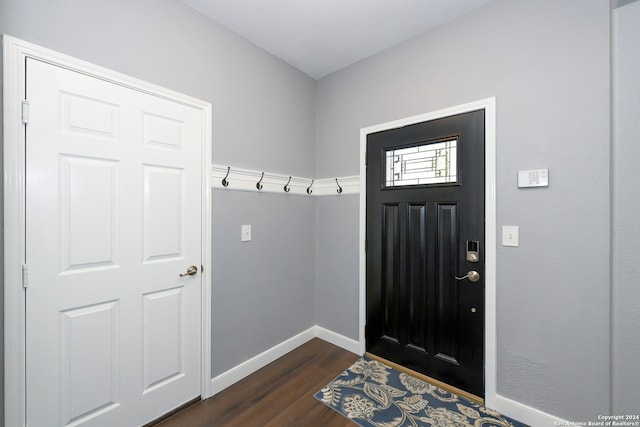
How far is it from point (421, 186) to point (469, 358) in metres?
1.24

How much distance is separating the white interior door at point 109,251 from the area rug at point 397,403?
3.40 ft

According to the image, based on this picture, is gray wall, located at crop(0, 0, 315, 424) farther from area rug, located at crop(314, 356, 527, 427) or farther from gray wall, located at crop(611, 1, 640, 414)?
gray wall, located at crop(611, 1, 640, 414)

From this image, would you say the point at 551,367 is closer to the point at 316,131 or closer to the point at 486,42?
the point at 486,42

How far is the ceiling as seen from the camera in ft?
5.75

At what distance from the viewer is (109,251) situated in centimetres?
145

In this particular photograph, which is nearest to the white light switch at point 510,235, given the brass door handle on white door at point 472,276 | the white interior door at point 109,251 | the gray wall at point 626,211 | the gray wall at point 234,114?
the brass door handle on white door at point 472,276

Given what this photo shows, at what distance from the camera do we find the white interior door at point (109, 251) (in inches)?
49.5

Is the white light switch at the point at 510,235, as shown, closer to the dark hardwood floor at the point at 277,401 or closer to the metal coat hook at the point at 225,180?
the dark hardwood floor at the point at 277,401

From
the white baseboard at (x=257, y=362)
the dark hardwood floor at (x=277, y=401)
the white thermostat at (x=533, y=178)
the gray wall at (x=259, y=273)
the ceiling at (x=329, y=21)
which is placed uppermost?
the ceiling at (x=329, y=21)

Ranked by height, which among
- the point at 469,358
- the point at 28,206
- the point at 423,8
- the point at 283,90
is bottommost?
the point at 469,358

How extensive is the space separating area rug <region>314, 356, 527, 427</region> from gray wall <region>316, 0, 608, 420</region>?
10.5 inches

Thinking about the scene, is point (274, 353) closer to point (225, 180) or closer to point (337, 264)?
point (337, 264)

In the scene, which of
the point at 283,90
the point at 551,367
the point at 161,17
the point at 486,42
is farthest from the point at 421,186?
the point at 161,17

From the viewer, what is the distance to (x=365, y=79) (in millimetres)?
2373
